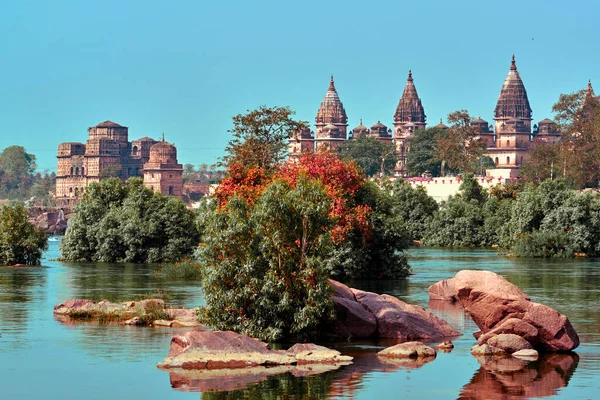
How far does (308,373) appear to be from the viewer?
2053cm

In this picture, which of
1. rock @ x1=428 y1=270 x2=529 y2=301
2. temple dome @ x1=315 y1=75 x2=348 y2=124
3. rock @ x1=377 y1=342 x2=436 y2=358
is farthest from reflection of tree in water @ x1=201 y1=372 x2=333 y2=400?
temple dome @ x1=315 y1=75 x2=348 y2=124

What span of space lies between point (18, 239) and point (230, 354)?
2672 centimetres

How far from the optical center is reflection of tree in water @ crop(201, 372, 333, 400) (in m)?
19.0

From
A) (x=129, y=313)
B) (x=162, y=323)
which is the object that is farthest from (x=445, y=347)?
(x=129, y=313)

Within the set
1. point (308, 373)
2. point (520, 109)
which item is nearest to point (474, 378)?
point (308, 373)

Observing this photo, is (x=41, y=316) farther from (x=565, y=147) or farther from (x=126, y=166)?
(x=126, y=166)

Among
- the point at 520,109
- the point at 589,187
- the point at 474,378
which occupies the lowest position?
the point at 474,378

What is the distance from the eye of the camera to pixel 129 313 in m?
27.1

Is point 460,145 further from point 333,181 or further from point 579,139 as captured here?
point 333,181

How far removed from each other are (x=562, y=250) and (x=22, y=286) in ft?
82.7

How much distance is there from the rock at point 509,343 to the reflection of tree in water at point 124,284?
994 cm

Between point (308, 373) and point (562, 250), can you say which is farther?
point (562, 250)

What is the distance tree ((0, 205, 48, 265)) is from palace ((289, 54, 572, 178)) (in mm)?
114710

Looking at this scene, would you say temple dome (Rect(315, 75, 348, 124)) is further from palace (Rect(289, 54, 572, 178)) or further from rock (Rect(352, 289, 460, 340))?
rock (Rect(352, 289, 460, 340))
